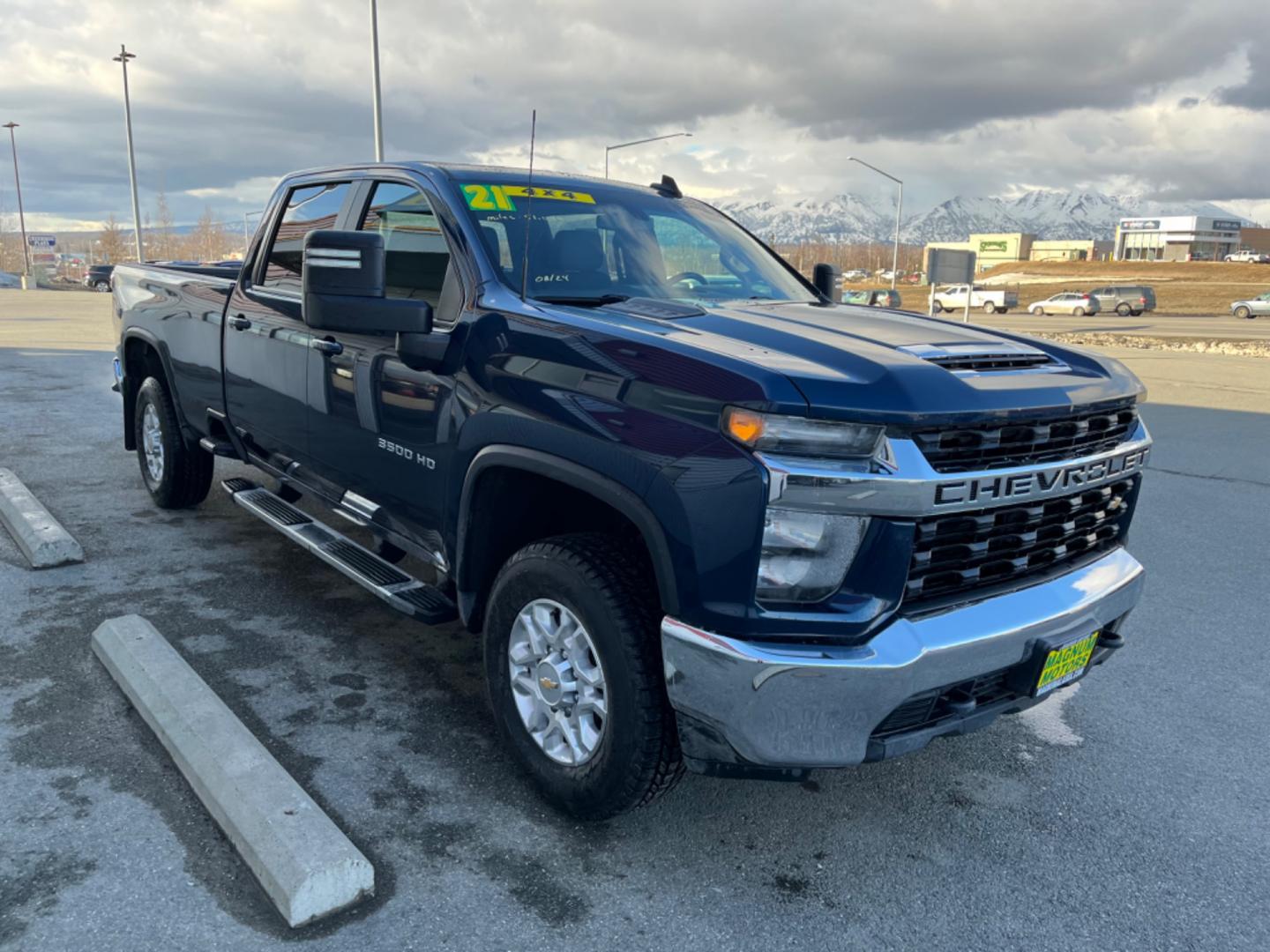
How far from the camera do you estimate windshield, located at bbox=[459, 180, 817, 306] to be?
343cm

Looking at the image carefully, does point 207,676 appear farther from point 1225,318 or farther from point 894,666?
point 1225,318

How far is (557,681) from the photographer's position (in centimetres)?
288

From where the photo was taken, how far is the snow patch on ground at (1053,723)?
11.9 feet

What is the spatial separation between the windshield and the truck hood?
1.30ft

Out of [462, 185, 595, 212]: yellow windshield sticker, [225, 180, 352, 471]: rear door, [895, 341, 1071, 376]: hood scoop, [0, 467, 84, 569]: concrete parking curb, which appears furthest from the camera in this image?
[0, 467, 84, 569]: concrete parking curb

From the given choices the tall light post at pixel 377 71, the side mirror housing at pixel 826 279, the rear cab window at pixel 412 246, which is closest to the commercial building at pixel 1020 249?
the tall light post at pixel 377 71

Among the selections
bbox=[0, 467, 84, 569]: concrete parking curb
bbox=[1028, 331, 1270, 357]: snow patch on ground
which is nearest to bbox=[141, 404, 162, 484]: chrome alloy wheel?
bbox=[0, 467, 84, 569]: concrete parking curb

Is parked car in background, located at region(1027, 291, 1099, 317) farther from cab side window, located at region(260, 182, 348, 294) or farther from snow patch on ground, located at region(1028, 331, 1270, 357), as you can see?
cab side window, located at region(260, 182, 348, 294)

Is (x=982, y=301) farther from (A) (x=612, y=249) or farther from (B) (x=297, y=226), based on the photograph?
(A) (x=612, y=249)

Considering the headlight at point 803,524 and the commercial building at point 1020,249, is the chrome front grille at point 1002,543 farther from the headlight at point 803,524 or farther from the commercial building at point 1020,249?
the commercial building at point 1020,249

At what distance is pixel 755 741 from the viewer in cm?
240

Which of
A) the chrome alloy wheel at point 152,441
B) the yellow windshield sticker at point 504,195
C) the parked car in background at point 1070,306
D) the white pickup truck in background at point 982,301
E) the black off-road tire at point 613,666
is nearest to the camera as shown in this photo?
the black off-road tire at point 613,666

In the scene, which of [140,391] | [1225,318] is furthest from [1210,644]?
[1225,318]

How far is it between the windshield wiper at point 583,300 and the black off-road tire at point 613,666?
31.7 inches
